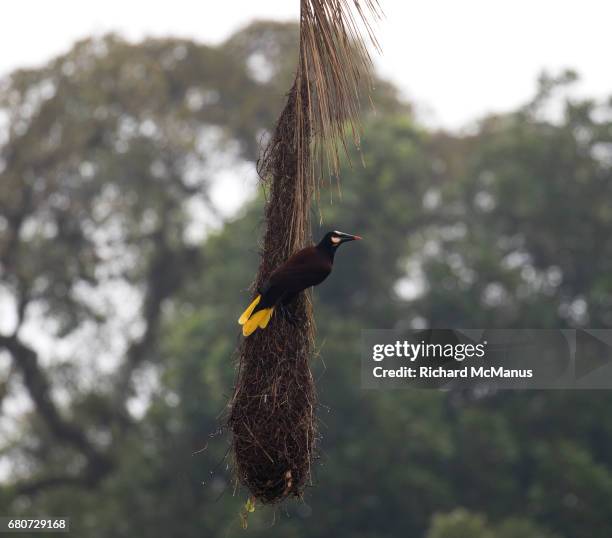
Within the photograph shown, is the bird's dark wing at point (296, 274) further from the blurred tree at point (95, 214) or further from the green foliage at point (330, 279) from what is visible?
the blurred tree at point (95, 214)

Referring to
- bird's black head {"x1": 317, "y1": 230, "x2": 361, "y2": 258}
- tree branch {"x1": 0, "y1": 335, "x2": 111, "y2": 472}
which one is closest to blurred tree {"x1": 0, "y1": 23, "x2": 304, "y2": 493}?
tree branch {"x1": 0, "y1": 335, "x2": 111, "y2": 472}

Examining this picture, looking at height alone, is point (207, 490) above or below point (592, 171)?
below

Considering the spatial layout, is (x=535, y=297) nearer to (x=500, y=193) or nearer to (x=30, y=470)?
(x=500, y=193)

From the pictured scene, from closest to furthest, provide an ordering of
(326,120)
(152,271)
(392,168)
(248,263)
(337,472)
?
(326,120)
(337,472)
(248,263)
(392,168)
(152,271)

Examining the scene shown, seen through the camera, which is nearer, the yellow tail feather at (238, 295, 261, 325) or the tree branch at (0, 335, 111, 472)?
the yellow tail feather at (238, 295, 261, 325)

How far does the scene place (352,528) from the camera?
731 inches

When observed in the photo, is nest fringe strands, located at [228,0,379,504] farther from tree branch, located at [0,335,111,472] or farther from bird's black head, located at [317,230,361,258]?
tree branch, located at [0,335,111,472]

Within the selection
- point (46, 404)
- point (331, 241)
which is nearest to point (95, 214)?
point (46, 404)

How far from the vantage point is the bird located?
4.05 metres

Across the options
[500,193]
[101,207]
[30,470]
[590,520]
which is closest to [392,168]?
[500,193]

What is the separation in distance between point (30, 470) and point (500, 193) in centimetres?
928

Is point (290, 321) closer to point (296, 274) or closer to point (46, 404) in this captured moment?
point (296, 274)

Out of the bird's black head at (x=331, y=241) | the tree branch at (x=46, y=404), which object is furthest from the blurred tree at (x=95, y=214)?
→ the bird's black head at (x=331, y=241)

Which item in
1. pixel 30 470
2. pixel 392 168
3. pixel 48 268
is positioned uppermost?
pixel 392 168
